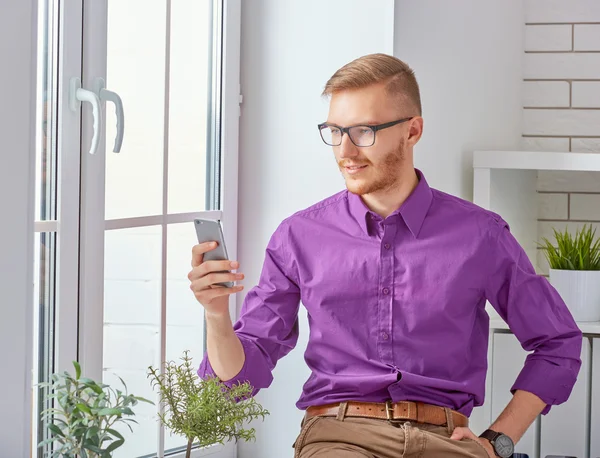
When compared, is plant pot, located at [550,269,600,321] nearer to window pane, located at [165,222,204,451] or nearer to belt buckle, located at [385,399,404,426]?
belt buckle, located at [385,399,404,426]

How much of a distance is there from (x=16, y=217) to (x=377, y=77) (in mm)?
784

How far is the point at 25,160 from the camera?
4.35 ft

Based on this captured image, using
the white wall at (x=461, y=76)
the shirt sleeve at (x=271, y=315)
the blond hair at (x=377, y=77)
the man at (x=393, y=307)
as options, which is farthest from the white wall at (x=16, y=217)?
the white wall at (x=461, y=76)

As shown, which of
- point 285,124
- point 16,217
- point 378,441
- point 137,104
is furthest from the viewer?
point 285,124

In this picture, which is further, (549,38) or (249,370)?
(549,38)

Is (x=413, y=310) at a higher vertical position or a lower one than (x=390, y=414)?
higher

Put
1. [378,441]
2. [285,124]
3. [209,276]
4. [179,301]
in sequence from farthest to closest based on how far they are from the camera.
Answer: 1. [285,124]
2. [179,301]
3. [378,441]
4. [209,276]

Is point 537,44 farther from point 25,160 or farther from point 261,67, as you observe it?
point 25,160

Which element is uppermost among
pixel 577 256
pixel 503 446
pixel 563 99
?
pixel 563 99

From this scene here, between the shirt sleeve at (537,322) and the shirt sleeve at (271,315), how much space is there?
1.41ft

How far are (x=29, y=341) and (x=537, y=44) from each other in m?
2.05

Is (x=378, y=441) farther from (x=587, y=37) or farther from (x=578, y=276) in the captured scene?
(x=587, y=37)

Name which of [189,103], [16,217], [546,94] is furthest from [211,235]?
[546,94]

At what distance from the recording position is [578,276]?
2.27 m
